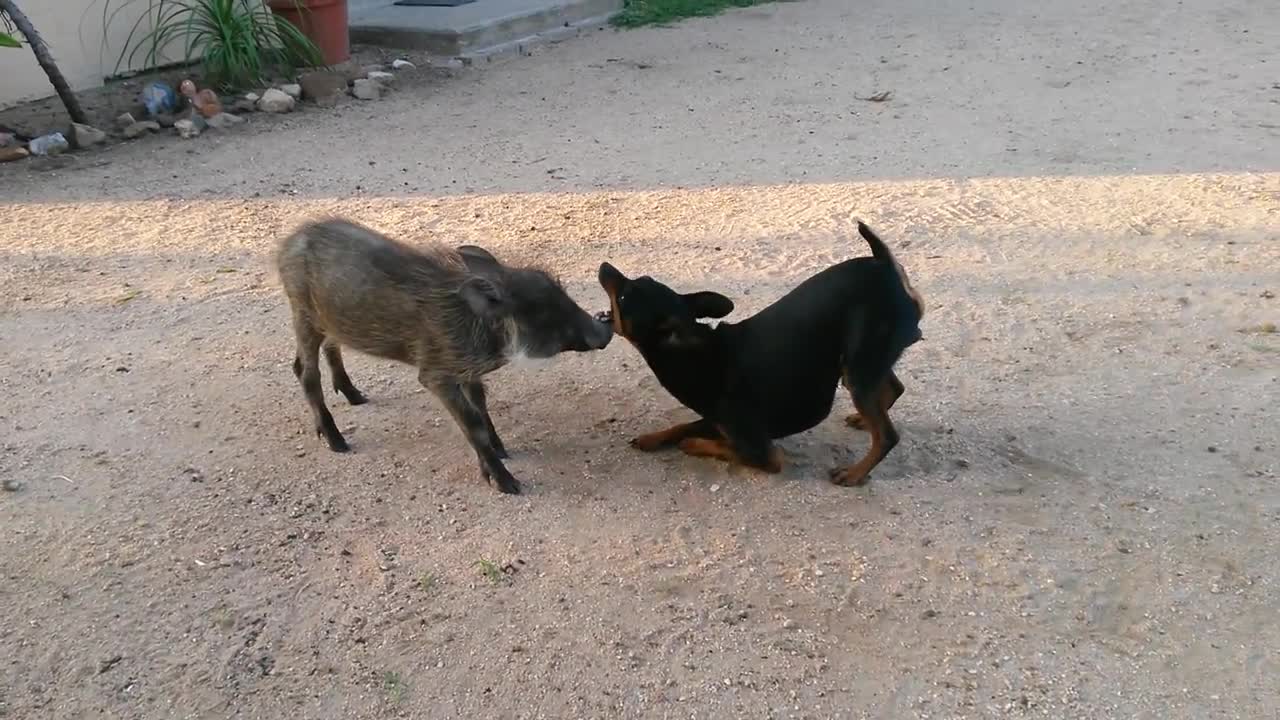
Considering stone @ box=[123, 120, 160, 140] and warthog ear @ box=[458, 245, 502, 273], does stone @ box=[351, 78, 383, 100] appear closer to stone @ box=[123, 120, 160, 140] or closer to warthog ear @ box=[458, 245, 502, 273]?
stone @ box=[123, 120, 160, 140]

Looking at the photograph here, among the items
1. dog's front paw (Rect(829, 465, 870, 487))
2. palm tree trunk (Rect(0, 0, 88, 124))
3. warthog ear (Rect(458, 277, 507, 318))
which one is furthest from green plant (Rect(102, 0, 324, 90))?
dog's front paw (Rect(829, 465, 870, 487))

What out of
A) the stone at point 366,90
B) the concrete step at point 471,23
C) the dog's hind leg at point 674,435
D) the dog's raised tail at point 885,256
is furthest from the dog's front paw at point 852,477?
the concrete step at point 471,23

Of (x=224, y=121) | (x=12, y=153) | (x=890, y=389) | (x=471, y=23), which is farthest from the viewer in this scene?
(x=471, y=23)

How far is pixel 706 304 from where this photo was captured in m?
3.92

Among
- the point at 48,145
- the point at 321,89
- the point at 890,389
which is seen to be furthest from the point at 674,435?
the point at 321,89

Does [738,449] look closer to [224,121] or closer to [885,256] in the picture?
[885,256]

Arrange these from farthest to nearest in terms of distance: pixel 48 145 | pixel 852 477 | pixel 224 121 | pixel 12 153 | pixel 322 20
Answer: pixel 322 20, pixel 224 121, pixel 48 145, pixel 12 153, pixel 852 477

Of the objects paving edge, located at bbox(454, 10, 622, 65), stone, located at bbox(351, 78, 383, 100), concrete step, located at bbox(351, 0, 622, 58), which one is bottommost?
stone, located at bbox(351, 78, 383, 100)

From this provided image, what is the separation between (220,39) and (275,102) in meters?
0.91

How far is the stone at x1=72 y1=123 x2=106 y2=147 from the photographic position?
773 cm

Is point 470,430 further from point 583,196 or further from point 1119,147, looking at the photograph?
point 1119,147

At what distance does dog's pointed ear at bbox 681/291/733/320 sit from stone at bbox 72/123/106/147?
5.84m

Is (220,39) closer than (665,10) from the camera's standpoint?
Yes

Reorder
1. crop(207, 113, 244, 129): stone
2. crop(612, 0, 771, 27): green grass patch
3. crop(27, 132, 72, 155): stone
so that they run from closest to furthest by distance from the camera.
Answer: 1. crop(27, 132, 72, 155): stone
2. crop(207, 113, 244, 129): stone
3. crop(612, 0, 771, 27): green grass patch
